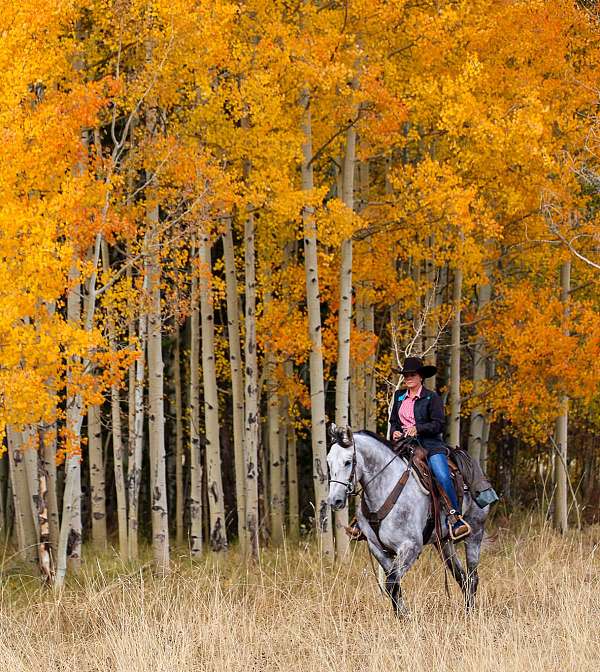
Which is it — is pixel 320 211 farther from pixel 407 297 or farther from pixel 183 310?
pixel 407 297

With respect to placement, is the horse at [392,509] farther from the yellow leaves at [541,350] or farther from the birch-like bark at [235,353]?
the yellow leaves at [541,350]

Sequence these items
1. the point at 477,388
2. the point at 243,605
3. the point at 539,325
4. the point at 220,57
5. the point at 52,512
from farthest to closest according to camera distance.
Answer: the point at 477,388
the point at 539,325
the point at 52,512
the point at 220,57
the point at 243,605

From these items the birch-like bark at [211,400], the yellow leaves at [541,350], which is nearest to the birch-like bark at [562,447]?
the yellow leaves at [541,350]

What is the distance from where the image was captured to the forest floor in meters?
9.14

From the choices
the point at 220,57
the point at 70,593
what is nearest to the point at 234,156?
the point at 220,57

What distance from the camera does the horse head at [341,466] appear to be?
36.3 ft

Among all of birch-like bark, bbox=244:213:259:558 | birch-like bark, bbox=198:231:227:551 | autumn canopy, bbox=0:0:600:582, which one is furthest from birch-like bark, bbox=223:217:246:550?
birch-like bark, bbox=244:213:259:558

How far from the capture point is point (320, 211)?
55.0 feet

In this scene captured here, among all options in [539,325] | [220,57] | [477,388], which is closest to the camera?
[220,57]

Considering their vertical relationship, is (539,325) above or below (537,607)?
above

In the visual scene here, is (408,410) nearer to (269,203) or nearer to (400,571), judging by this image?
(400,571)

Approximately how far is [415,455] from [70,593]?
502 centimetres

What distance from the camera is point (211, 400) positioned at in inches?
752

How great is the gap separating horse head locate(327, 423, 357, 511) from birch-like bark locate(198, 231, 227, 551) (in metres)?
6.89
